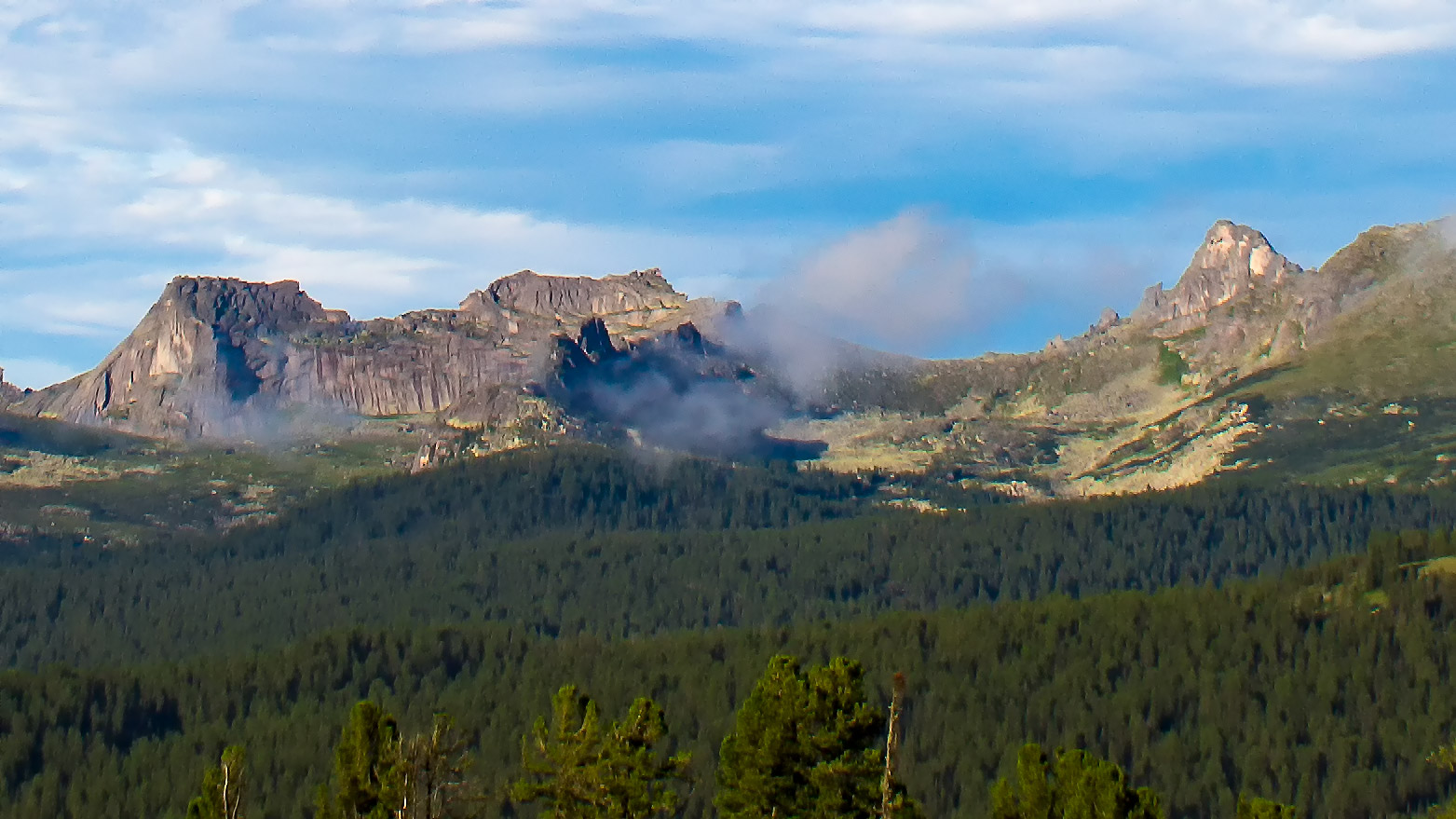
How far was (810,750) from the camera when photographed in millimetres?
98375

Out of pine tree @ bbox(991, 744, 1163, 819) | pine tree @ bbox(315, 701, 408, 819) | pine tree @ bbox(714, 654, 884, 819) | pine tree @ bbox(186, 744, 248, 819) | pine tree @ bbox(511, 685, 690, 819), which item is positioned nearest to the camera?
pine tree @ bbox(186, 744, 248, 819)

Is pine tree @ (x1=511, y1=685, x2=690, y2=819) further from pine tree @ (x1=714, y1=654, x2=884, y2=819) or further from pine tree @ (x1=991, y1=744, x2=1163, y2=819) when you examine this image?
pine tree @ (x1=991, y1=744, x2=1163, y2=819)

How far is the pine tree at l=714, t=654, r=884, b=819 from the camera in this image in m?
97.2

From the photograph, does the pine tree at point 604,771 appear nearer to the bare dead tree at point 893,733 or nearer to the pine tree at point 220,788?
the pine tree at point 220,788

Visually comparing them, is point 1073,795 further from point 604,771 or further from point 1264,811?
point 604,771

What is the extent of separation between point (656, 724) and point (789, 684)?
10193 mm

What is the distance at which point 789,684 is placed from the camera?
98.8 metres

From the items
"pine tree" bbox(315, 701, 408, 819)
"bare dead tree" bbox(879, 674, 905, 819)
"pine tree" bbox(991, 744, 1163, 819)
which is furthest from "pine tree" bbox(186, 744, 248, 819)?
"pine tree" bbox(991, 744, 1163, 819)

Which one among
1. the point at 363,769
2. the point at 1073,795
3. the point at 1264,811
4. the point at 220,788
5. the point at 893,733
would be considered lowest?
the point at 220,788

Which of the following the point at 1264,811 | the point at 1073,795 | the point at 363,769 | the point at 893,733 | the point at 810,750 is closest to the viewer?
the point at 893,733

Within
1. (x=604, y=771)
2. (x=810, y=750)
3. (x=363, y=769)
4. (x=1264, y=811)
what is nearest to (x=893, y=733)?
(x=810, y=750)

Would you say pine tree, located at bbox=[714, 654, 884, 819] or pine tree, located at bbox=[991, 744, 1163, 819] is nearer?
pine tree, located at bbox=[714, 654, 884, 819]

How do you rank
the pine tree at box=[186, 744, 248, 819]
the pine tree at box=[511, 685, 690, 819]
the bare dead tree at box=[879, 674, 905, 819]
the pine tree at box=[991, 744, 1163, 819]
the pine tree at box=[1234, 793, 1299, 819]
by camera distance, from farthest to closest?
the pine tree at box=[991, 744, 1163, 819] < the pine tree at box=[511, 685, 690, 819] < the pine tree at box=[1234, 793, 1299, 819] < the pine tree at box=[186, 744, 248, 819] < the bare dead tree at box=[879, 674, 905, 819]

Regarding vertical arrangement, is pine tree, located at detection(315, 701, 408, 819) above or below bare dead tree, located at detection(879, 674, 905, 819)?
below
